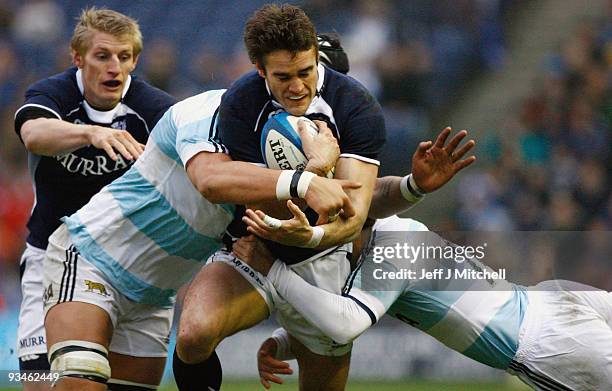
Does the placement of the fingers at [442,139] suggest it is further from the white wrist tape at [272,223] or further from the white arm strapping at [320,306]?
the white wrist tape at [272,223]

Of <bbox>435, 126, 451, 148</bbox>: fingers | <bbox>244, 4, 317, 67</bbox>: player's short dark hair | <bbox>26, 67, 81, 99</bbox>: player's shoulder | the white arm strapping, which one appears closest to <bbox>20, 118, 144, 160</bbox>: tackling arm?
<bbox>26, 67, 81, 99</bbox>: player's shoulder

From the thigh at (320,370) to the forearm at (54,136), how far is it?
1579 millimetres

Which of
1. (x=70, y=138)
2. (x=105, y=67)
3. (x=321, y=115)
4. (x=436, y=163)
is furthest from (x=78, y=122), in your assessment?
(x=436, y=163)

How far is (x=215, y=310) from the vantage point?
17.6 ft

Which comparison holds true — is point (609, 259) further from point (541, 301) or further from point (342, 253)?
point (342, 253)

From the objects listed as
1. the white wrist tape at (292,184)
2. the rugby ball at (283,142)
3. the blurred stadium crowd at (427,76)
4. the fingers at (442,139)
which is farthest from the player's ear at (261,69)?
the blurred stadium crowd at (427,76)

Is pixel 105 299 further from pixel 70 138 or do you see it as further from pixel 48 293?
pixel 70 138

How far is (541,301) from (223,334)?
65.8 inches

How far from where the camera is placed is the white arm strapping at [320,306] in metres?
5.48

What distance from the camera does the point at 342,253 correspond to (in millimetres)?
5723

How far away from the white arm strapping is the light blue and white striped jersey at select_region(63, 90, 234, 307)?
0.40m

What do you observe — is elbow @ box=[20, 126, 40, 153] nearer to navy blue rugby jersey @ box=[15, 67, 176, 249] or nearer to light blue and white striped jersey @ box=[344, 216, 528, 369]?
navy blue rugby jersey @ box=[15, 67, 176, 249]

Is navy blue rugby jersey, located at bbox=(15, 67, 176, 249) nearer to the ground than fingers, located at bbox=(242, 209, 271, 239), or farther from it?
farther from it

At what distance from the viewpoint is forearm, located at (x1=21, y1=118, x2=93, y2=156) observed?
5707 millimetres
